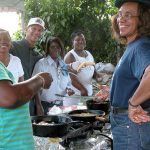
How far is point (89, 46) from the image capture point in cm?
905

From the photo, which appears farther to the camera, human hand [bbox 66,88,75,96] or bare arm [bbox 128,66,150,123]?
human hand [bbox 66,88,75,96]

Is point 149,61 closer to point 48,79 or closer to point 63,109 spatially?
point 48,79

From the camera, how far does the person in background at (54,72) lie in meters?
3.77

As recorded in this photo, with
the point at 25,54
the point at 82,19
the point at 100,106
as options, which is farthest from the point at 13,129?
the point at 82,19

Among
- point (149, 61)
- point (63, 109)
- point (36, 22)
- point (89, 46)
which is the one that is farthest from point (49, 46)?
point (89, 46)

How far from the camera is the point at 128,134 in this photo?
213 cm

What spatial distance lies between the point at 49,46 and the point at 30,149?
2.22 metres

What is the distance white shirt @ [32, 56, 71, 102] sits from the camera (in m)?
3.77

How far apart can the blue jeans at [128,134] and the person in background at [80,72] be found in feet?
7.14

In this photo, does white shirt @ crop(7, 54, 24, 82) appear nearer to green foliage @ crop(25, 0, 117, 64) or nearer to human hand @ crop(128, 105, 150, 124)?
human hand @ crop(128, 105, 150, 124)

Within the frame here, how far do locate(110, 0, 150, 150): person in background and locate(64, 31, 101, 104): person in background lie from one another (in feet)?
7.14

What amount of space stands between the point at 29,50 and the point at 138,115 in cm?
211

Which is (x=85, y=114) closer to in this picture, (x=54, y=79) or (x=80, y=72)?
(x=54, y=79)

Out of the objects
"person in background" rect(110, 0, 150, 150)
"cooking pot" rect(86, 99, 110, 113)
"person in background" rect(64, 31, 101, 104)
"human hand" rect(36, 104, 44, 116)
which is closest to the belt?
"person in background" rect(110, 0, 150, 150)
